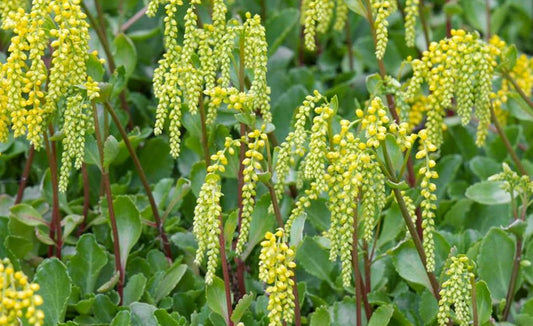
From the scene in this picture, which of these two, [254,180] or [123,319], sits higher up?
[254,180]

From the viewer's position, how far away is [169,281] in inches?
117

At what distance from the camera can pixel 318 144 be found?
225 cm

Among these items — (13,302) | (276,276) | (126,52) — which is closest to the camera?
(13,302)

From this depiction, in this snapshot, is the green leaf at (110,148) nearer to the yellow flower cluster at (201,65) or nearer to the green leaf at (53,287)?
the yellow flower cluster at (201,65)

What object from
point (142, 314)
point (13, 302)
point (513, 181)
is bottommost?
point (142, 314)

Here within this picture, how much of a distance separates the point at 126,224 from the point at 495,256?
1.27 meters

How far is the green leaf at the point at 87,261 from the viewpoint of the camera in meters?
2.95

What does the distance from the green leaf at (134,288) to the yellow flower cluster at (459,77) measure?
1.06m

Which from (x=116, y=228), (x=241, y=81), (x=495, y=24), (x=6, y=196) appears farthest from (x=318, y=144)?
(x=495, y=24)

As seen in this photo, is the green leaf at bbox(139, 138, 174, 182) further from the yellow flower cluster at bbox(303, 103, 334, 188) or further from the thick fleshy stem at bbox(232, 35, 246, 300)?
the yellow flower cluster at bbox(303, 103, 334, 188)

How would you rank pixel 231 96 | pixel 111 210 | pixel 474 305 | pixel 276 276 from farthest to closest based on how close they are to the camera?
pixel 111 210 < pixel 474 305 < pixel 231 96 < pixel 276 276

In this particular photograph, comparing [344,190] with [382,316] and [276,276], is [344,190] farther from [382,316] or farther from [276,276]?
[382,316]

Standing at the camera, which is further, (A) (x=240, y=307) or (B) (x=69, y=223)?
(B) (x=69, y=223)

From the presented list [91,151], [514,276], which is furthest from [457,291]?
[91,151]
